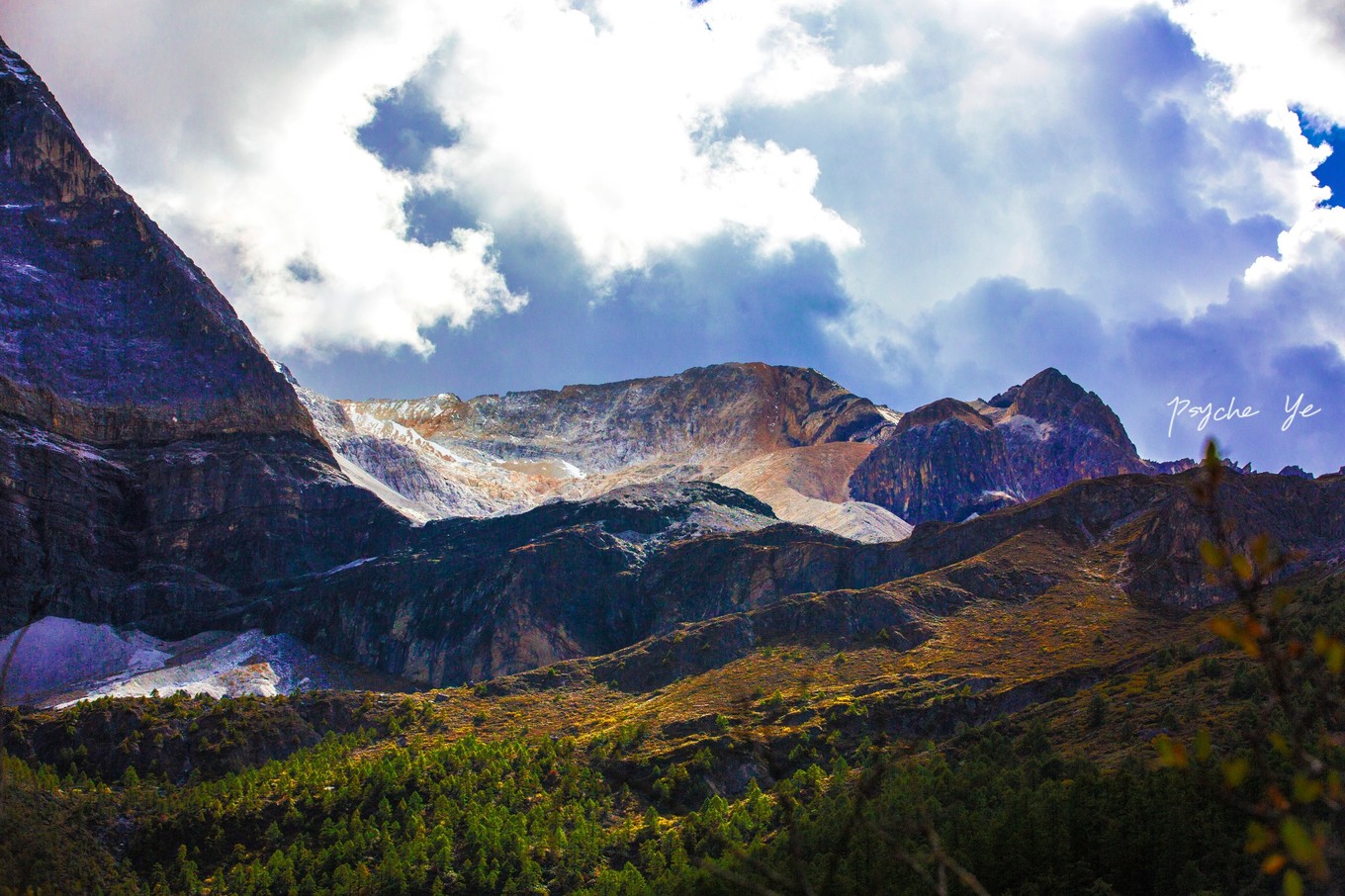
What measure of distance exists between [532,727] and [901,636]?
53307mm

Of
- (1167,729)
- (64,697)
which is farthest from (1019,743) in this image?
(64,697)

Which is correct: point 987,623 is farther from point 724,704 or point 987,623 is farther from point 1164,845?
point 1164,845

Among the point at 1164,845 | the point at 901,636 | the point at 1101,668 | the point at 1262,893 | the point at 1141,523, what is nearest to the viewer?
the point at 1262,893

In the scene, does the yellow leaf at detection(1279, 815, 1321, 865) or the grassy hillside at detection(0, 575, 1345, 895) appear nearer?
the yellow leaf at detection(1279, 815, 1321, 865)

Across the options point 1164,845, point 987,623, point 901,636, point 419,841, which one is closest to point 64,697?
point 419,841

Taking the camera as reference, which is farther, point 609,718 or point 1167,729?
point 609,718

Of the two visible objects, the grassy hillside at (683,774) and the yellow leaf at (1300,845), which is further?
the grassy hillside at (683,774)

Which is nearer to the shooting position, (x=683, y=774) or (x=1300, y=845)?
(x=1300, y=845)

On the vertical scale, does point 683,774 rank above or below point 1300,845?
Answer: below

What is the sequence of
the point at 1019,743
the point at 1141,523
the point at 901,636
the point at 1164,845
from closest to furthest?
1. the point at 1164,845
2. the point at 1019,743
3. the point at 901,636
4. the point at 1141,523

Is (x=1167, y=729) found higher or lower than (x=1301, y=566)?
lower

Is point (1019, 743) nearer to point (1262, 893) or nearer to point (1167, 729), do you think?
point (1167, 729)

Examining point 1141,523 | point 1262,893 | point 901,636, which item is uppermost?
point 1141,523

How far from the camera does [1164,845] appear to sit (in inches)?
2751
